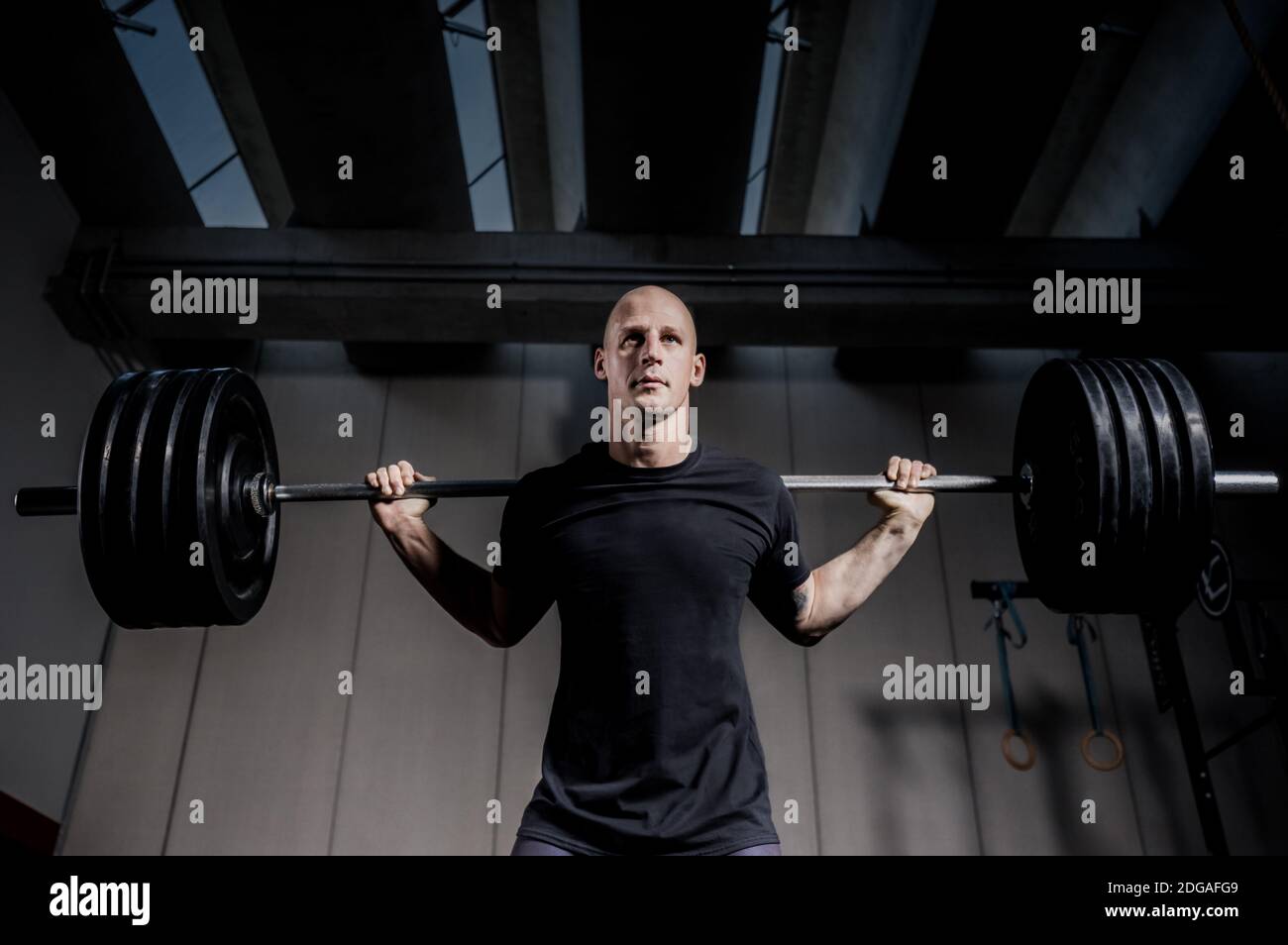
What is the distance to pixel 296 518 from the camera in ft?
Result: 14.5

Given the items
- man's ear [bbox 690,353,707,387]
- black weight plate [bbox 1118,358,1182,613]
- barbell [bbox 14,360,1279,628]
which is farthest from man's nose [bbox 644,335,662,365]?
black weight plate [bbox 1118,358,1182,613]

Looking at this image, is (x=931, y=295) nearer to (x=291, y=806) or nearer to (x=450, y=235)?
(x=450, y=235)

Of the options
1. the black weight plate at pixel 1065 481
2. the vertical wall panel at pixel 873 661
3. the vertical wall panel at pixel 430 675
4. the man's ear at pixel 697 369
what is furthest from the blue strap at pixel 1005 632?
the man's ear at pixel 697 369

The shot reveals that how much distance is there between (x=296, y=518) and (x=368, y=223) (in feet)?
4.41

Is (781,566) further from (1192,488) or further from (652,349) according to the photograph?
(1192,488)

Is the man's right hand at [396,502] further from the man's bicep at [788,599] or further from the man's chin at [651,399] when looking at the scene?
the man's bicep at [788,599]

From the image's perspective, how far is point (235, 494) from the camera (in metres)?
2.04

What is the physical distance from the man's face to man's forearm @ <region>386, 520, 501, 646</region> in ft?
1.43

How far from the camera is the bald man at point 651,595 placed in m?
1.44

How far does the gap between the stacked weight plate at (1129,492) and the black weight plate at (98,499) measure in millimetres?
1806

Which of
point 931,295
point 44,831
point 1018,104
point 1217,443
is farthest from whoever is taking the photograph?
point 1217,443

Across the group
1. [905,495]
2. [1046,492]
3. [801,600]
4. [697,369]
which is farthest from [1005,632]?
[697,369]
